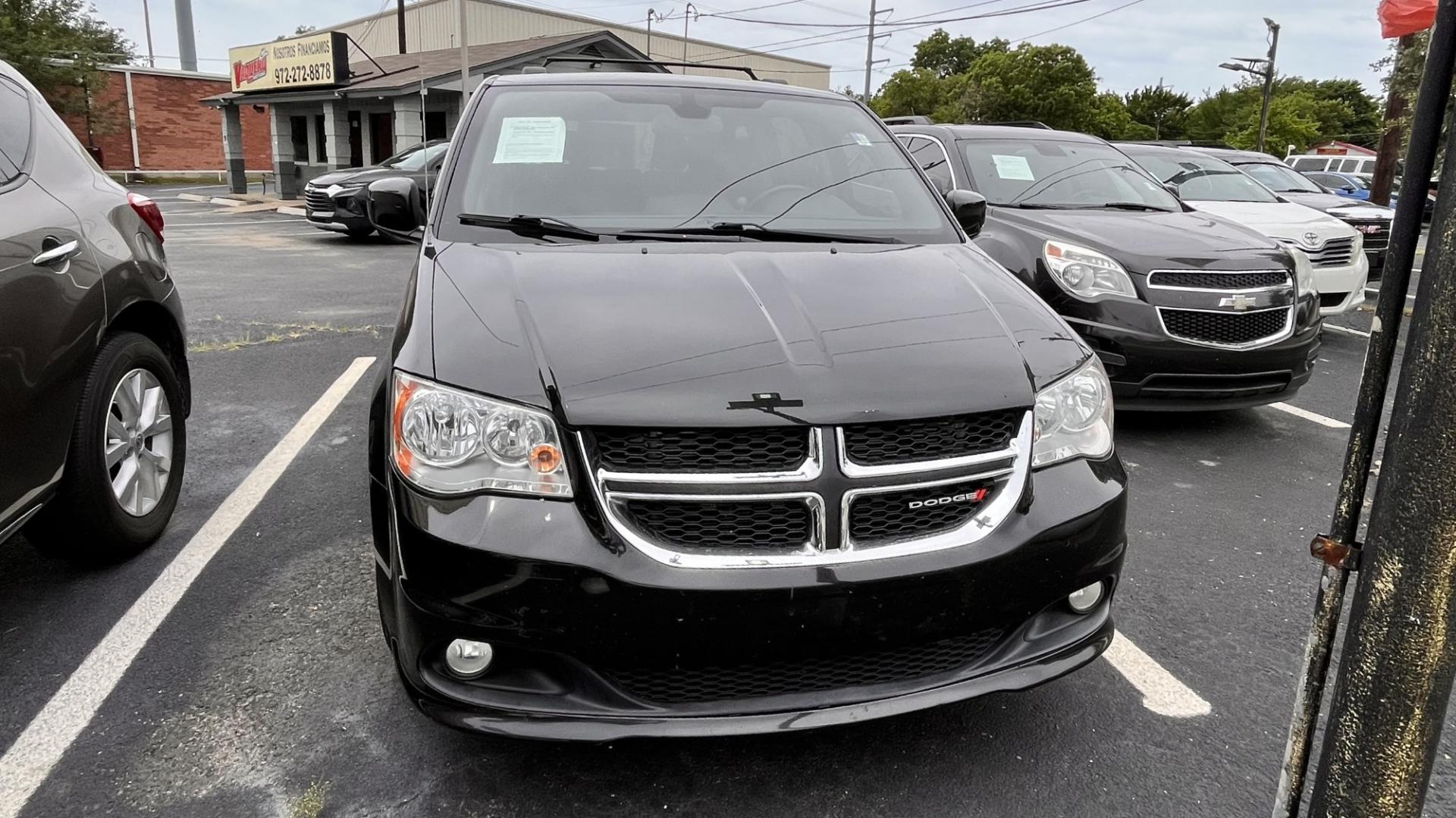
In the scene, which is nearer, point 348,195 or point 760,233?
point 760,233

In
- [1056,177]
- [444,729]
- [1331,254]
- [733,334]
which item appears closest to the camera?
[733,334]

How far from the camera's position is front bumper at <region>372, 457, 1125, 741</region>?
6.27 ft

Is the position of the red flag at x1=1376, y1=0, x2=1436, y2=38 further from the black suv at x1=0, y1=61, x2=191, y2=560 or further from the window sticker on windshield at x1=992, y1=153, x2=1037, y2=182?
the window sticker on windshield at x1=992, y1=153, x2=1037, y2=182

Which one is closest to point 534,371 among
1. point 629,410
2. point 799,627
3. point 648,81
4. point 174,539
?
point 629,410

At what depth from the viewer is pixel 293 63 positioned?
27734mm

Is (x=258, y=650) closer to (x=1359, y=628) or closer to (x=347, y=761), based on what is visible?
(x=347, y=761)

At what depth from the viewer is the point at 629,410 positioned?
1.98 meters

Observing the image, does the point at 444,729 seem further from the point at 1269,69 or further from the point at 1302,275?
the point at 1269,69

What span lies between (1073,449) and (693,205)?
146 cm

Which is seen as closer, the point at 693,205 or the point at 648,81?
the point at 693,205

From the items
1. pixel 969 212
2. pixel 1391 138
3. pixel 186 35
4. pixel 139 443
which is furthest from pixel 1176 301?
pixel 186 35

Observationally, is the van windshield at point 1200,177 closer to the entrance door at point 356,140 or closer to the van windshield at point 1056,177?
the van windshield at point 1056,177

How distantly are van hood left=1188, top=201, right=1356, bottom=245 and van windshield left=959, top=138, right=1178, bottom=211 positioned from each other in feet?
7.49

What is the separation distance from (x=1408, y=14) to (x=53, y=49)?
143 feet
